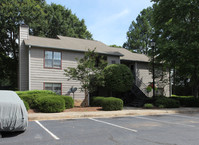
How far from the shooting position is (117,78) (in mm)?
18688

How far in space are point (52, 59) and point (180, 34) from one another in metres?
12.9

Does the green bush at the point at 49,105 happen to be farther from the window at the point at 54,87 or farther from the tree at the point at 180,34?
the tree at the point at 180,34

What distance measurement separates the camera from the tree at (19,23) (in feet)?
98.1

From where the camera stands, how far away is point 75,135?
6.98m

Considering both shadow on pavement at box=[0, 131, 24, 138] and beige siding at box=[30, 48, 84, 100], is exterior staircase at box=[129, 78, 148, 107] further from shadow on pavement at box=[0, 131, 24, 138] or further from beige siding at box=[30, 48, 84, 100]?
shadow on pavement at box=[0, 131, 24, 138]

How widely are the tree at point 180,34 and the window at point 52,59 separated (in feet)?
32.6

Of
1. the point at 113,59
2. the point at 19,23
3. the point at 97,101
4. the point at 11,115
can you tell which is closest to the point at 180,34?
the point at 113,59

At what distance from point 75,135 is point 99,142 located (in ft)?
4.06

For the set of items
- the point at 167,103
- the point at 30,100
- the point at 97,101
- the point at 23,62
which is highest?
the point at 23,62

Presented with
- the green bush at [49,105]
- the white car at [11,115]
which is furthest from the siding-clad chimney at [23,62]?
the white car at [11,115]

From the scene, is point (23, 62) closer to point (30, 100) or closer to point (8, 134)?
point (30, 100)

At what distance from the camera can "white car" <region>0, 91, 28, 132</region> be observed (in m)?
6.57

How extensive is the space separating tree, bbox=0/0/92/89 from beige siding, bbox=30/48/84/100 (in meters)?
15.1

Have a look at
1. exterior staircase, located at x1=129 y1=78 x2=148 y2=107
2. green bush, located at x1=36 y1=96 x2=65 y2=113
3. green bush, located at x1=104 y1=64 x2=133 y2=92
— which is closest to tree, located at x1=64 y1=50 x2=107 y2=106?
green bush, located at x1=104 y1=64 x2=133 y2=92
